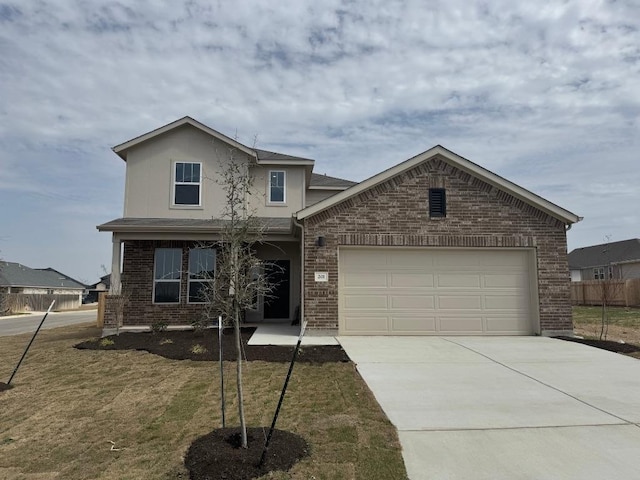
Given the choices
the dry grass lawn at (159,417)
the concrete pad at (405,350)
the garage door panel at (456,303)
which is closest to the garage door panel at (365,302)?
the concrete pad at (405,350)

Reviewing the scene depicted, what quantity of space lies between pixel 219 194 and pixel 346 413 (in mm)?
10591

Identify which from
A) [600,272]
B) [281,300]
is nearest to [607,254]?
[600,272]

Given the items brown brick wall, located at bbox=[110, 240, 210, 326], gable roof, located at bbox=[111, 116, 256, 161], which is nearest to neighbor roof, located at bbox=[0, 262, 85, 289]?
gable roof, located at bbox=[111, 116, 256, 161]

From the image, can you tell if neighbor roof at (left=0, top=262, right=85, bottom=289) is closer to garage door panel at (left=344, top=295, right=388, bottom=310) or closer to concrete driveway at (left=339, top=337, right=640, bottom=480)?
garage door panel at (left=344, top=295, right=388, bottom=310)

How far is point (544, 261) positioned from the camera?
1193cm

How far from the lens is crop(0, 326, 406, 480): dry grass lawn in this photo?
4055 mm

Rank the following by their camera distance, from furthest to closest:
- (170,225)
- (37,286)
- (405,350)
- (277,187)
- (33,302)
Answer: (37,286) → (33,302) → (277,187) → (170,225) → (405,350)

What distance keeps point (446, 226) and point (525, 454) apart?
8171mm

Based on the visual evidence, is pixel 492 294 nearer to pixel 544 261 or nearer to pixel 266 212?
pixel 544 261

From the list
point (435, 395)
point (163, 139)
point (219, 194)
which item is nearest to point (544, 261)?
point (435, 395)

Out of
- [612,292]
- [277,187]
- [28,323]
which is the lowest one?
[28,323]

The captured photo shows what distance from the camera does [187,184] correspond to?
14805mm

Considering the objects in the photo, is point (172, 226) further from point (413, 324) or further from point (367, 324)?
point (413, 324)

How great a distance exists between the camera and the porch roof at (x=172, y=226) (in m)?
12.7
